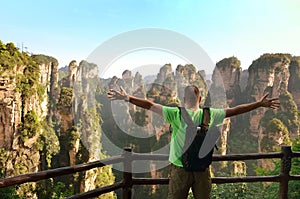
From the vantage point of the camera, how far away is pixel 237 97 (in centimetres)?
4012

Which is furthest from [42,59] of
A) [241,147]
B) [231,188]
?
[231,188]

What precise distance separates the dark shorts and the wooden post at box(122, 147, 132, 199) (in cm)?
65

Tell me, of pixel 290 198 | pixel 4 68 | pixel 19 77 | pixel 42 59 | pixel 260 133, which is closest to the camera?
pixel 290 198

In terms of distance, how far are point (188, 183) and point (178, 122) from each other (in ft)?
1.54

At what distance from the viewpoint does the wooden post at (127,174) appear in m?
2.76

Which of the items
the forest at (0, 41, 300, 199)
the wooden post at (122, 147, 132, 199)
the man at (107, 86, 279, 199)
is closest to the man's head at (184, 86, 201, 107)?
the man at (107, 86, 279, 199)

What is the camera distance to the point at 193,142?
2.09 metres

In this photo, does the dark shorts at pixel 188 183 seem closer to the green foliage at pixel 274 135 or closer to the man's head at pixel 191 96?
the man's head at pixel 191 96

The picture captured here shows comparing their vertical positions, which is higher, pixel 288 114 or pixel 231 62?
pixel 231 62

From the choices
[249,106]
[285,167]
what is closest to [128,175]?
[249,106]

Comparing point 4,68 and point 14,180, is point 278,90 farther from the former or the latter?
point 14,180

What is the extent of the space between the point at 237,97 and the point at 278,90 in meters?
5.81

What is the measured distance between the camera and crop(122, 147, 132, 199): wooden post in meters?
2.76

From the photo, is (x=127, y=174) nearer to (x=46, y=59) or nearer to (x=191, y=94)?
(x=191, y=94)
